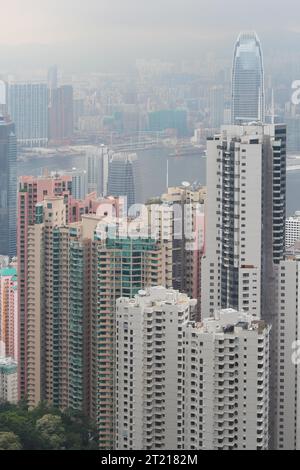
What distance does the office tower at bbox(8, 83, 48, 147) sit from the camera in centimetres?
691

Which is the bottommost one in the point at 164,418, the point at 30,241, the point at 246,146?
the point at 164,418

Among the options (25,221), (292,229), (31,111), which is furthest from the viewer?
(31,111)

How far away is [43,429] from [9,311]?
133cm

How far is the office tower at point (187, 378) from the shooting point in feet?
13.5

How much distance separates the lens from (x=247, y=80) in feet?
21.8

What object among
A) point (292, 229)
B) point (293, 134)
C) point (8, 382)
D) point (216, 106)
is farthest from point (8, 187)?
point (292, 229)

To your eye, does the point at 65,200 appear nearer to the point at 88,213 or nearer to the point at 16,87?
the point at 88,213

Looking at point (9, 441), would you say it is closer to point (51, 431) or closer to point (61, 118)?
point (51, 431)

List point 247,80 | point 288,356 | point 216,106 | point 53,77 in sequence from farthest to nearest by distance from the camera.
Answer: point 247,80
point 53,77
point 216,106
point 288,356

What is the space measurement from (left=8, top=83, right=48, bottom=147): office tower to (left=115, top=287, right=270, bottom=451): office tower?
271 cm
